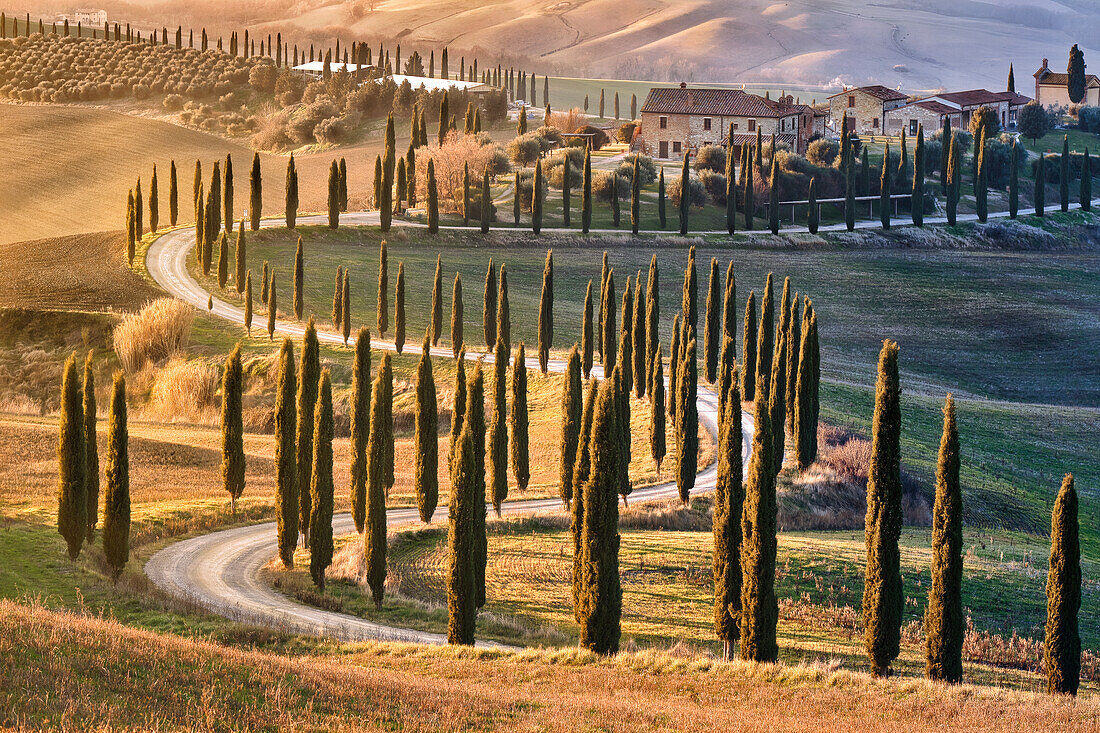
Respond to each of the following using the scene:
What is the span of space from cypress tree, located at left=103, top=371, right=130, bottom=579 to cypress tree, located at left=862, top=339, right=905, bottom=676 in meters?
23.0

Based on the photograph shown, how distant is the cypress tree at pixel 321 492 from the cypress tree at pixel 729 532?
1336cm

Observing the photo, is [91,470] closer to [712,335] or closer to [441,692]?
[441,692]

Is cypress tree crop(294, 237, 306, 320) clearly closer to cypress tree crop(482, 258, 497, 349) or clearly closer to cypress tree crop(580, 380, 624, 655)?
cypress tree crop(482, 258, 497, 349)

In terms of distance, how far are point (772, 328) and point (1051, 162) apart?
91.6 meters

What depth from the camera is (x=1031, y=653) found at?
1487 inches

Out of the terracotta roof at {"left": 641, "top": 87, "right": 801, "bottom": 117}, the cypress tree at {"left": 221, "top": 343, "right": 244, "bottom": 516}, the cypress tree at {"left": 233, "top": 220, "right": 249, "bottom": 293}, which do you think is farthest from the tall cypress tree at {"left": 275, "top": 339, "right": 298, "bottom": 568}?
the terracotta roof at {"left": 641, "top": 87, "right": 801, "bottom": 117}

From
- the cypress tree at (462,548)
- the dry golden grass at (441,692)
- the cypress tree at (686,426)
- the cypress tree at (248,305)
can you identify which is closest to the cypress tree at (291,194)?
the cypress tree at (248,305)

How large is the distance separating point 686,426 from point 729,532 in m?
19.0

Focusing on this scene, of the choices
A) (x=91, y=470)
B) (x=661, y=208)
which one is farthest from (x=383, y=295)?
(x=91, y=470)

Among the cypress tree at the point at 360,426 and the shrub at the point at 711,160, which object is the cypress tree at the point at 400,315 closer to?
the cypress tree at the point at 360,426

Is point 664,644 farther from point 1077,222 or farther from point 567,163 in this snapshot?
point 1077,222

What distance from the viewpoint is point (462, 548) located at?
35906 millimetres

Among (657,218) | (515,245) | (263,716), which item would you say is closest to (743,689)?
(263,716)

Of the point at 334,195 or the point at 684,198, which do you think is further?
the point at 684,198
